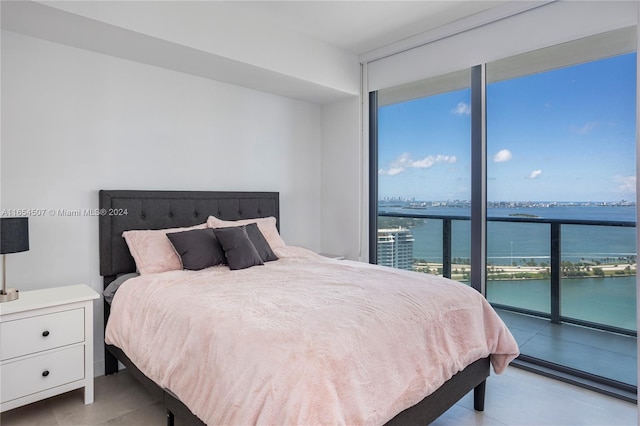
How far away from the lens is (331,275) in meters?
2.45

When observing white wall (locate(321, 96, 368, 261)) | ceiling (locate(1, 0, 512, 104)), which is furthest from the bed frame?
ceiling (locate(1, 0, 512, 104))

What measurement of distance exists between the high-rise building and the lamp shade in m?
2.99

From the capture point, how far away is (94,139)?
274 cm

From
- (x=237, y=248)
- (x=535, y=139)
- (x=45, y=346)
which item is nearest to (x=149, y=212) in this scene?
(x=237, y=248)

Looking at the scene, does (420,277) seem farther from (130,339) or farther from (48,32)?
(48,32)

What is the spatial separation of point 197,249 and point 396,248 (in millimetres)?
2110

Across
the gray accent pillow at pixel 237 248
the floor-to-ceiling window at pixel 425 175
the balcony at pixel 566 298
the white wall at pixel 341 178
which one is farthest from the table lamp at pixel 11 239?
→ the balcony at pixel 566 298

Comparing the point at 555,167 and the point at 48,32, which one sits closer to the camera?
the point at 48,32

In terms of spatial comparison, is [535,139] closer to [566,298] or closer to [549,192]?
[549,192]

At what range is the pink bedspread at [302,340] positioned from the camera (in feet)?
4.26

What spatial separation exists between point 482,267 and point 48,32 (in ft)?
11.6

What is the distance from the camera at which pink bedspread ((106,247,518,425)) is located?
1298 millimetres

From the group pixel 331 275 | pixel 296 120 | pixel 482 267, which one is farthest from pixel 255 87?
pixel 482 267

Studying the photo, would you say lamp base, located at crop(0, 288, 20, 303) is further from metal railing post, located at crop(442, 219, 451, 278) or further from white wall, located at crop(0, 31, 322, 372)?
metal railing post, located at crop(442, 219, 451, 278)
